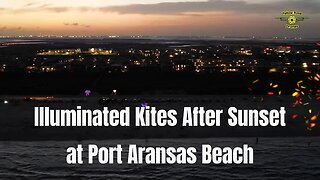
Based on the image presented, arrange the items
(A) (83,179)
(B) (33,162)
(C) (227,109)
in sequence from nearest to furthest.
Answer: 1. (A) (83,179)
2. (B) (33,162)
3. (C) (227,109)

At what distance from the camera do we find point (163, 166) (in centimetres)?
2684

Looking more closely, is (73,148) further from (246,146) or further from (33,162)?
(246,146)

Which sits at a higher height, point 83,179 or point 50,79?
point 50,79

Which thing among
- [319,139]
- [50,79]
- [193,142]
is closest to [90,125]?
[193,142]

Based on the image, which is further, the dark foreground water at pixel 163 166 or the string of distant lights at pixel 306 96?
the string of distant lights at pixel 306 96

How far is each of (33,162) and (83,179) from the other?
5.00m

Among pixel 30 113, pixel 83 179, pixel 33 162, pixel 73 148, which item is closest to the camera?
pixel 83 179

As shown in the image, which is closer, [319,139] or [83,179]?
[83,179]

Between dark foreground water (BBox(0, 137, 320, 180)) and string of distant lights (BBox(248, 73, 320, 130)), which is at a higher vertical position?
string of distant lights (BBox(248, 73, 320, 130))

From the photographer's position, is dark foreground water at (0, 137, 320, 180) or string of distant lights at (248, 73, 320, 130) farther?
string of distant lights at (248, 73, 320, 130)

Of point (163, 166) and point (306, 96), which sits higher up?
point (306, 96)

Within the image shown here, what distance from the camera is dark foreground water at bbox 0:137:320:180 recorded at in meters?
25.2

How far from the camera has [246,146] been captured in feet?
104

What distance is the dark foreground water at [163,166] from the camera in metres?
25.2
